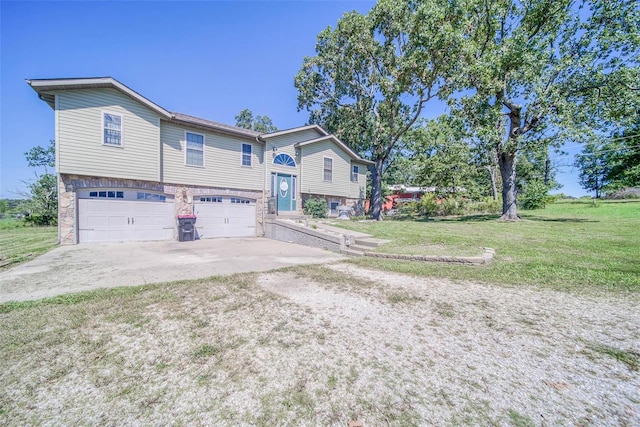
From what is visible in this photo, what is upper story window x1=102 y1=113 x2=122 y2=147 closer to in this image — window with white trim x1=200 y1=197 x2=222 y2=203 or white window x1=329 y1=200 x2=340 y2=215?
window with white trim x1=200 y1=197 x2=222 y2=203

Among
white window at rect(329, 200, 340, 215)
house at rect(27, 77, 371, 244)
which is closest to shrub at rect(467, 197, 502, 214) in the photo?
white window at rect(329, 200, 340, 215)

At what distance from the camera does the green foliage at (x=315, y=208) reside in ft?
51.1

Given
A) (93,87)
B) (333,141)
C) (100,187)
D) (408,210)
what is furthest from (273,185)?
(408,210)

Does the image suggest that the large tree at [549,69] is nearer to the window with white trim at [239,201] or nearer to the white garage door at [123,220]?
the window with white trim at [239,201]

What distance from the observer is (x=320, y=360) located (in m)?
2.53

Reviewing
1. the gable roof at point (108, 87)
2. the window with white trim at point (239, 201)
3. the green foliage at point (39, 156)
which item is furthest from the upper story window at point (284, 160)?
the green foliage at point (39, 156)

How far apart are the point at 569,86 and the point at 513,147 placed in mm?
3627

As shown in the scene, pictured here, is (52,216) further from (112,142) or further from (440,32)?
(440,32)

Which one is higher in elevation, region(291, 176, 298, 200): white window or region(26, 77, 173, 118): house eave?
region(26, 77, 173, 118): house eave

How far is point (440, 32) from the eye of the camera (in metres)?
13.1

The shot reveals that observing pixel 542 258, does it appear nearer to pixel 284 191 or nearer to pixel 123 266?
pixel 123 266

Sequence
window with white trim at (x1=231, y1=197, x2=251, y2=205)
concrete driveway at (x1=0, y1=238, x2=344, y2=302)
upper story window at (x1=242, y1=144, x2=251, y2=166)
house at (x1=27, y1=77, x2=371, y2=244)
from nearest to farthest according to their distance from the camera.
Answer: concrete driveway at (x1=0, y1=238, x2=344, y2=302) → house at (x1=27, y1=77, x2=371, y2=244) → window with white trim at (x1=231, y1=197, x2=251, y2=205) → upper story window at (x1=242, y1=144, x2=251, y2=166)

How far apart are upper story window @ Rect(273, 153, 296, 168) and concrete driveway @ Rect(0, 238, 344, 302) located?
7.12 metres

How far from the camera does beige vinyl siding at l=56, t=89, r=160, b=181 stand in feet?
30.9
